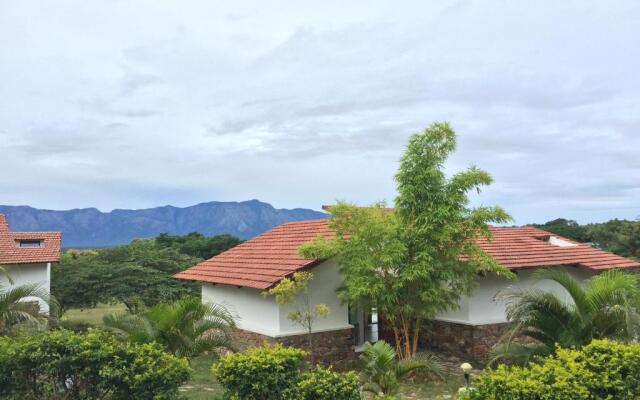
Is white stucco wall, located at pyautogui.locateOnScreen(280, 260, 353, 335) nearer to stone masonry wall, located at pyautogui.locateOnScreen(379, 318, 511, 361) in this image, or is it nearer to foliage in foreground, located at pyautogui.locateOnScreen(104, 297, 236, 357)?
stone masonry wall, located at pyautogui.locateOnScreen(379, 318, 511, 361)

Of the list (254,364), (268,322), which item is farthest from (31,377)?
(268,322)

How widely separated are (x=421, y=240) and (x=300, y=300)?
3.39 m

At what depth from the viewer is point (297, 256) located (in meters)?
13.7

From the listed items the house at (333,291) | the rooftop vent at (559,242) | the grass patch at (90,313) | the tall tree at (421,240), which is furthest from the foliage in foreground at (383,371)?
the grass patch at (90,313)

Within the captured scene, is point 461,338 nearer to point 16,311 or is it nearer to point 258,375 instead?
point 258,375

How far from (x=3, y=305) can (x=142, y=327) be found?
8.35 feet

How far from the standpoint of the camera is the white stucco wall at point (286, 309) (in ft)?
41.6

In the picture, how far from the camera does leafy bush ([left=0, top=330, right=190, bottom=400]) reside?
606 cm

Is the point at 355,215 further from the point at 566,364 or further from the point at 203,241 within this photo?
the point at 203,241

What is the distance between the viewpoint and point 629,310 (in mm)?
6883

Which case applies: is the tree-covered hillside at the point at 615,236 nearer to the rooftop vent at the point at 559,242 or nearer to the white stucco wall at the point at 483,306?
the rooftop vent at the point at 559,242

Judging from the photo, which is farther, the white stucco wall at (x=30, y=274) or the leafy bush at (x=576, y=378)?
the white stucco wall at (x=30, y=274)

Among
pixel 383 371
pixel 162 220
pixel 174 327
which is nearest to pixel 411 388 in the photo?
pixel 383 371

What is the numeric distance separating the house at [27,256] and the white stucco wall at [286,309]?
26.1ft
